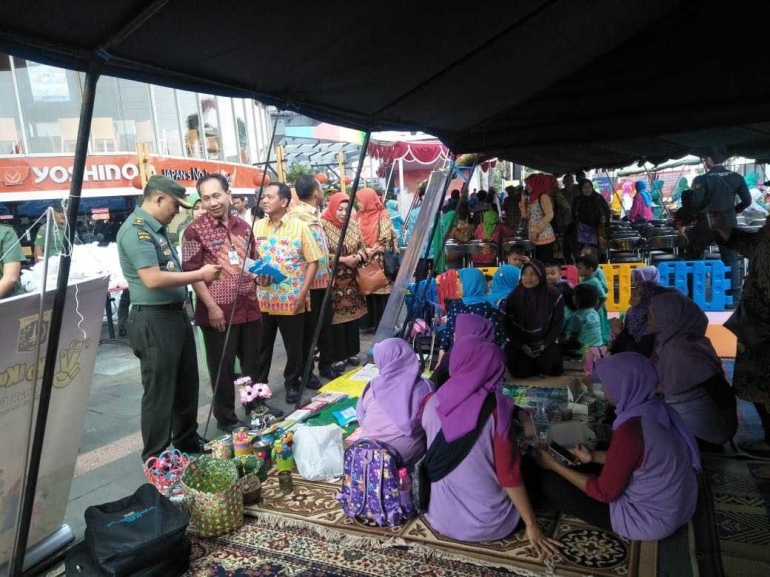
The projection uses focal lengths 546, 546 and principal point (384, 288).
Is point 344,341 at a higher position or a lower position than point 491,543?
higher

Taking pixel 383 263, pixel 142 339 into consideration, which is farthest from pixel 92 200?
pixel 142 339

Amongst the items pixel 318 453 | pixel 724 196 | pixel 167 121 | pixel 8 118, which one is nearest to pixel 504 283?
pixel 318 453

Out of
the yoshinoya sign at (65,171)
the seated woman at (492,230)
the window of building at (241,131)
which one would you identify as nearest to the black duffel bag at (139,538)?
the seated woman at (492,230)

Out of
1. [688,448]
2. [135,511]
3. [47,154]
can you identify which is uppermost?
[47,154]

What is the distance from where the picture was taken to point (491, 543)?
2404mm

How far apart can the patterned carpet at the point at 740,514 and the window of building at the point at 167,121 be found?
14.6m

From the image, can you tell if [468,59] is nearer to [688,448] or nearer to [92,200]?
[688,448]

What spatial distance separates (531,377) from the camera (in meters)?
4.74

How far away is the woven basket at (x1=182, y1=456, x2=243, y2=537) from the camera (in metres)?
2.58

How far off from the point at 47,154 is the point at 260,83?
36.2 ft

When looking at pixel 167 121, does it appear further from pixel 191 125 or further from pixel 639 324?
pixel 639 324

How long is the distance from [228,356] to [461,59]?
246cm

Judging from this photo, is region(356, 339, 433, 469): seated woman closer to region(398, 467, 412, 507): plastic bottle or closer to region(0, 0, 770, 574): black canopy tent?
region(398, 467, 412, 507): plastic bottle

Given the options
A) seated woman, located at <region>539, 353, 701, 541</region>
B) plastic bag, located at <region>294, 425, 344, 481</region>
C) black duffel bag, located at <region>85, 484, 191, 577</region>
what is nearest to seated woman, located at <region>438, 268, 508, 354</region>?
plastic bag, located at <region>294, 425, 344, 481</region>
